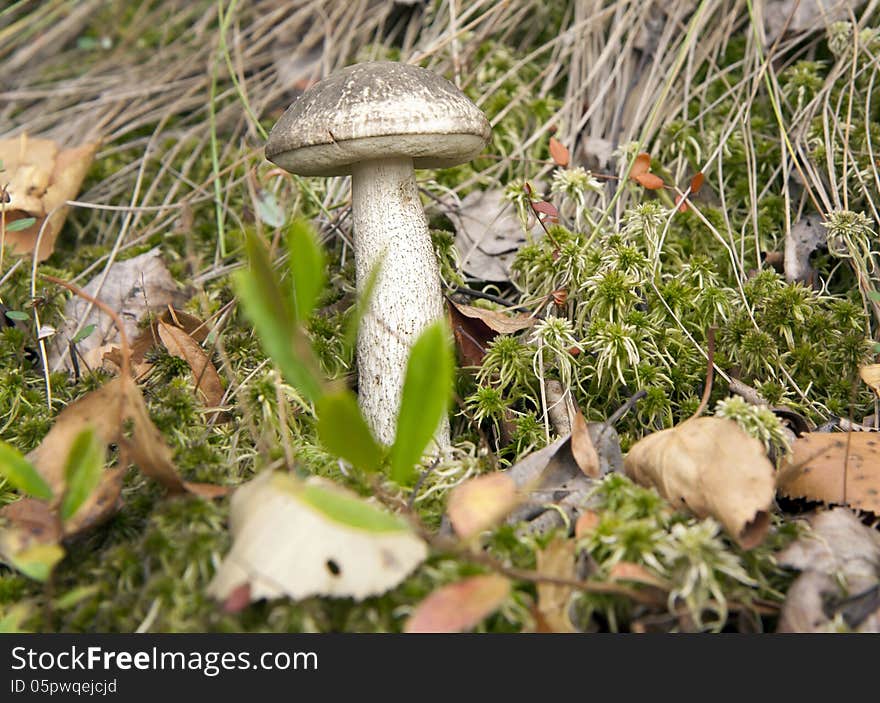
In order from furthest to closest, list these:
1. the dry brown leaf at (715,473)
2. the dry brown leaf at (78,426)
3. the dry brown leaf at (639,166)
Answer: the dry brown leaf at (639,166) → the dry brown leaf at (78,426) → the dry brown leaf at (715,473)

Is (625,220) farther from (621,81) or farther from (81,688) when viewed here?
(81,688)

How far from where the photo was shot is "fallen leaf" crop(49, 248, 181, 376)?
113 inches

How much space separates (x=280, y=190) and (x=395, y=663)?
2.57 metres

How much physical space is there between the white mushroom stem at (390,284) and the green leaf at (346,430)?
994mm

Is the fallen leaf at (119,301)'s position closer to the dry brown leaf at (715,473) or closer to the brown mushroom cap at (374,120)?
the brown mushroom cap at (374,120)

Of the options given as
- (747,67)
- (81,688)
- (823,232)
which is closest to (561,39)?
(747,67)

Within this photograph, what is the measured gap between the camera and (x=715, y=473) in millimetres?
1686

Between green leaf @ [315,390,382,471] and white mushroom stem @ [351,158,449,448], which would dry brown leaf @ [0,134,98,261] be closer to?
white mushroom stem @ [351,158,449,448]

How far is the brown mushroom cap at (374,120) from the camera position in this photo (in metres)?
2.00

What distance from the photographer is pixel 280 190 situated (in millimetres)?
3490

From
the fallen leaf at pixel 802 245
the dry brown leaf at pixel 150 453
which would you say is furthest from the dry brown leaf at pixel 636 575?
the fallen leaf at pixel 802 245

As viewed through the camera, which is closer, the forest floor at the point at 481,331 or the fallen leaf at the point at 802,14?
the forest floor at the point at 481,331

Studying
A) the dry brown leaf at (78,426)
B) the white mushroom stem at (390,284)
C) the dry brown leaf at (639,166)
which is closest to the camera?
the dry brown leaf at (78,426)

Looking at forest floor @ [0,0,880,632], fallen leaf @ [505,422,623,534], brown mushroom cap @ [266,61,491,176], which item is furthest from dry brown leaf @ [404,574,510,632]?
brown mushroom cap @ [266,61,491,176]
